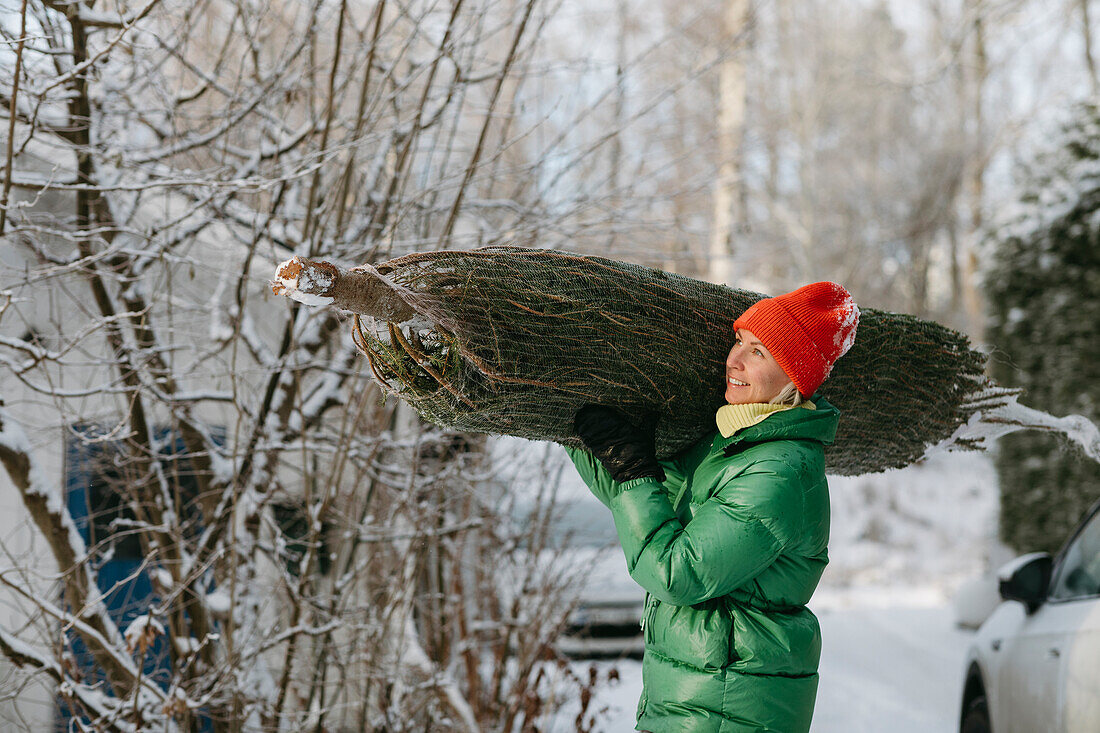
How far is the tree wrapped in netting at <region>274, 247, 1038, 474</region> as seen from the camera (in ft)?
5.82

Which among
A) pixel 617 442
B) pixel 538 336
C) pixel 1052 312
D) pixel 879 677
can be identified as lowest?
pixel 879 677

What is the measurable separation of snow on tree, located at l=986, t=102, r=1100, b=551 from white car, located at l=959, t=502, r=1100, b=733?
4045mm

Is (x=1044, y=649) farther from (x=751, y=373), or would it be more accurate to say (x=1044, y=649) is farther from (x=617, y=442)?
(x=617, y=442)

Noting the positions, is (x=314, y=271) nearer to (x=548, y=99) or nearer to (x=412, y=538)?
(x=412, y=538)

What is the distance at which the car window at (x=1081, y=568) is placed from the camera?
3405mm

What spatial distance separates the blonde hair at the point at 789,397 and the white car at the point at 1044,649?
184cm

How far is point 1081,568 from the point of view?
3539mm

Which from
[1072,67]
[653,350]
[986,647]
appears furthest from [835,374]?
[1072,67]

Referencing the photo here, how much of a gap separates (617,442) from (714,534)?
11.8 inches

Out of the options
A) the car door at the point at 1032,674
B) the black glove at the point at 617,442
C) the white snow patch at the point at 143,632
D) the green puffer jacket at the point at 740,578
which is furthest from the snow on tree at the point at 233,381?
the car door at the point at 1032,674

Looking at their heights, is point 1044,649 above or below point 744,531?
below

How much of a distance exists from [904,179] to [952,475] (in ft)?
23.5

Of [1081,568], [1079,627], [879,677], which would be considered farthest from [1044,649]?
[879,677]

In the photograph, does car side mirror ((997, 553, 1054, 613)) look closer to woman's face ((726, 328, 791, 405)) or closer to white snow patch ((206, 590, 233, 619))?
woman's face ((726, 328, 791, 405))
